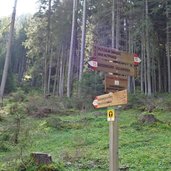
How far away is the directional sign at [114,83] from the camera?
5910 mm

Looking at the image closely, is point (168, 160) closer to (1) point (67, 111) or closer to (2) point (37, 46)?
(1) point (67, 111)

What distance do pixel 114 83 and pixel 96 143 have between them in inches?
237

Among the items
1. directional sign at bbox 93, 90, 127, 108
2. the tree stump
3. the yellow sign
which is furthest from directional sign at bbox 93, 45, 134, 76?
the tree stump

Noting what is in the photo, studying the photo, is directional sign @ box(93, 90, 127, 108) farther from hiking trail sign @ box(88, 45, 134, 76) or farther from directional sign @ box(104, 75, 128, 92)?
hiking trail sign @ box(88, 45, 134, 76)

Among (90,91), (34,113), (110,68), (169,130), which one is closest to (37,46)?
(90,91)

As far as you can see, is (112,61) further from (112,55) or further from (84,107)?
(84,107)

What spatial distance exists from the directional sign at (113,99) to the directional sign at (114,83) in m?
0.14

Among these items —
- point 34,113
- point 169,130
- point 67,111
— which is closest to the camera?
point 169,130

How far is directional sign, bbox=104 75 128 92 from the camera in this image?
19.4ft

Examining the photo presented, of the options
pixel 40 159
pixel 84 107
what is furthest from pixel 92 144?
pixel 84 107

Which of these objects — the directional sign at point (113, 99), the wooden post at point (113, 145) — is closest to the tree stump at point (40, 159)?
the directional sign at point (113, 99)

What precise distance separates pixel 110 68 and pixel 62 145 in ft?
20.8

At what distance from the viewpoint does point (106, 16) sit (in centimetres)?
3031

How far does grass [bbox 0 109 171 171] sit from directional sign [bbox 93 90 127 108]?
2565mm
